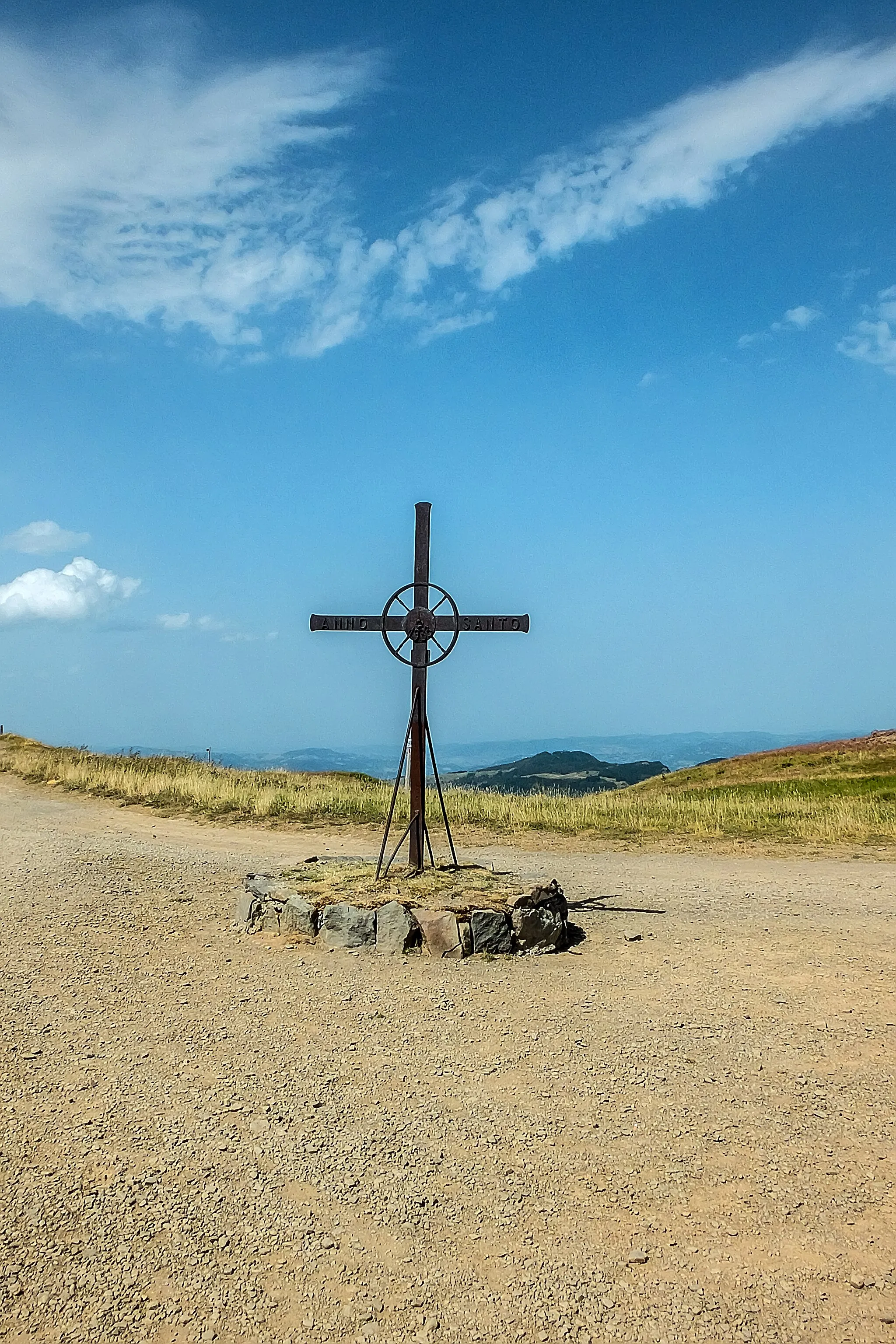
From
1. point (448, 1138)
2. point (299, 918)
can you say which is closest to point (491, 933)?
point (299, 918)

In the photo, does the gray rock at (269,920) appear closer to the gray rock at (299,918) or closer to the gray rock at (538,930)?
the gray rock at (299,918)

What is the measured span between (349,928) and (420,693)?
2.81m

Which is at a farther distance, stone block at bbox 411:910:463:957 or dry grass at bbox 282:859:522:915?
dry grass at bbox 282:859:522:915

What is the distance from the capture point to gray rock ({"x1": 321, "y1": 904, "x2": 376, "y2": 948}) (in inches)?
348

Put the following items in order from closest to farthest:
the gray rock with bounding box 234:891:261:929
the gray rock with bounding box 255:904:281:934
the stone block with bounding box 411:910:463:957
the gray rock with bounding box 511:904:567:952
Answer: the stone block with bounding box 411:910:463:957 < the gray rock with bounding box 511:904:567:952 < the gray rock with bounding box 255:904:281:934 < the gray rock with bounding box 234:891:261:929

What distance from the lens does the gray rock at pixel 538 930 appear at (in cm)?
884

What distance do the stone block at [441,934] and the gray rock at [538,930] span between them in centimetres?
58

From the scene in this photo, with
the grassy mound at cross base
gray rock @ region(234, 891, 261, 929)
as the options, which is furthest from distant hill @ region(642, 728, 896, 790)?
gray rock @ region(234, 891, 261, 929)

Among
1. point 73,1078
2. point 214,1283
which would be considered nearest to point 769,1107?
point 214,1283

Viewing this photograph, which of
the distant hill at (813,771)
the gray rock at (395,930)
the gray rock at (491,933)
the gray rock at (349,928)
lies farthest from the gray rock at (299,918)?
the distant hill at (813,771)

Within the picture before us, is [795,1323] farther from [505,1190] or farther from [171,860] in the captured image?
[171,860]

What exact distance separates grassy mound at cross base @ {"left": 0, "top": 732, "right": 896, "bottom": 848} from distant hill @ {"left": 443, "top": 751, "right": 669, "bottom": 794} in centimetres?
175

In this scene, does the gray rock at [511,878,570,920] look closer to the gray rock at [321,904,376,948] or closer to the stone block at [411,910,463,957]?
the stone block at [411,910,463,957]

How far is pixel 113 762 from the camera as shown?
86.1ft
